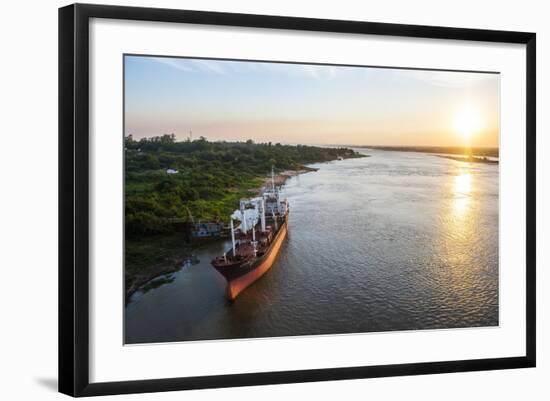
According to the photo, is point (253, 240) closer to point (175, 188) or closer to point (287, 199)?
point (287, 199)

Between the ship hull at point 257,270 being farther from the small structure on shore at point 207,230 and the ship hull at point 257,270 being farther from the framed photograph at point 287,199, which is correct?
the small structure on shore at point 207,230

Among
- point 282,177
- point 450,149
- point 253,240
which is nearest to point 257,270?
point 253,240

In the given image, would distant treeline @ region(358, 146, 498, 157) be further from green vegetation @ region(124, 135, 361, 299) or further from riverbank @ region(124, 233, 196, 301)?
riverbank @ region(124, 233, 196, 301)

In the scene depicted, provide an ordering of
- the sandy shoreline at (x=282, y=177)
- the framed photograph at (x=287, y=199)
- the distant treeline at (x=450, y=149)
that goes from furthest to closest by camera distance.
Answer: the distant treeline at (x=450, y=149) < the sandy shoreline at (x=282, y=177) < the framed photograph at (x=287, y=199)

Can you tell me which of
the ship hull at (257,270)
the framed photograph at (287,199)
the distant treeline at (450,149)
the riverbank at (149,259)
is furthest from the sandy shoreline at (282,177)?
the riverbank at (149,259)

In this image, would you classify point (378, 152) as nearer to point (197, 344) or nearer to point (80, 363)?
point (197, 344)

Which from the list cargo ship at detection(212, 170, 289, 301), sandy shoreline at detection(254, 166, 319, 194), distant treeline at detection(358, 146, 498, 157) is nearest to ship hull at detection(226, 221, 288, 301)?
cargo ship at detection(212, 170, 289, 301)

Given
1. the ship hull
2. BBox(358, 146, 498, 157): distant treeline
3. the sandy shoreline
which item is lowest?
the ship hull
